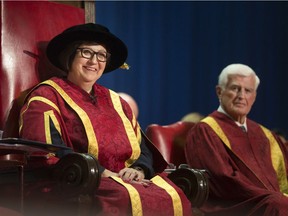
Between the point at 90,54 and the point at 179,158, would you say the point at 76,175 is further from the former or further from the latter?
the point at 179,158

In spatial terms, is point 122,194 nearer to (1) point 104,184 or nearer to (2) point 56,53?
(1) point 104,184

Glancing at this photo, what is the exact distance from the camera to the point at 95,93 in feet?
10.9

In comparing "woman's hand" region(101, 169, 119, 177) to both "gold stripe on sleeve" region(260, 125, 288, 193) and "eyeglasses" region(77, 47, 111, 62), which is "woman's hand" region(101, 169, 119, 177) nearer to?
"eyeglasses" region(77, 47, 111, 62)

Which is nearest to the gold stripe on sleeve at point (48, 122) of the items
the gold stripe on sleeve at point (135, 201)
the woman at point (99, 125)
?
the woman at point (99, 125)

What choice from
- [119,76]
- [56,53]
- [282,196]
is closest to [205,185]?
[282,196]

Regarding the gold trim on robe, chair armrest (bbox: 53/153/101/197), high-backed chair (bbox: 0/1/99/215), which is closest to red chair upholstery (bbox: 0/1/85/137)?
high-backed chair (bbox: 0/1/99/215)

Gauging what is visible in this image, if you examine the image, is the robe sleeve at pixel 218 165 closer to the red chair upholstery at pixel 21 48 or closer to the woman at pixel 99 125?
the woman at pixel 99 125

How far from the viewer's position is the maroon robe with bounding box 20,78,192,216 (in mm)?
2779

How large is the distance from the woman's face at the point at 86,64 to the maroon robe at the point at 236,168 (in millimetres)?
926

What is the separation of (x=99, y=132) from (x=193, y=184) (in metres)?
0.53

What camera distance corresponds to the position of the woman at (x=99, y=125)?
2.84 meters

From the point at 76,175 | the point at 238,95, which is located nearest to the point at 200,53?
the point at 238,95

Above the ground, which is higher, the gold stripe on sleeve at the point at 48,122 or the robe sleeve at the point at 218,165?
the gold stripe on sleeve at the point at 48,122

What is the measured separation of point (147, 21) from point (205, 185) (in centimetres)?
348
